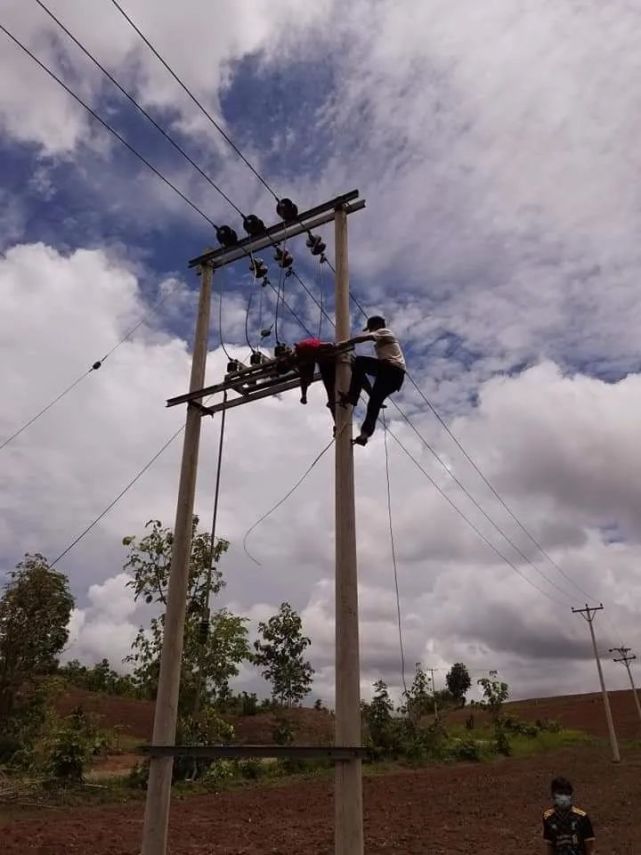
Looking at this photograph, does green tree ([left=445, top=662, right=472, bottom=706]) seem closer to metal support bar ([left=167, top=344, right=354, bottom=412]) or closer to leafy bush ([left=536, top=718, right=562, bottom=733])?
leafy bush ([left=536, top=718, right=562, bottom=733])

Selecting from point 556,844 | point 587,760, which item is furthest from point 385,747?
point 556,844

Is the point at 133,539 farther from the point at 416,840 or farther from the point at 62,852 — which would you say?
the point at 416,840

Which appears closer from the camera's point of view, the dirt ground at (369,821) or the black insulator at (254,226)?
the black insulator at (254,226)

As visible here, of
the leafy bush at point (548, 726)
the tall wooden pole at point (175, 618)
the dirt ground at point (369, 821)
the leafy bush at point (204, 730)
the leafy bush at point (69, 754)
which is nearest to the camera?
the tall wooden pole at point (175, 618)

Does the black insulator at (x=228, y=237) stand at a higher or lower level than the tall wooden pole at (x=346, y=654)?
higher

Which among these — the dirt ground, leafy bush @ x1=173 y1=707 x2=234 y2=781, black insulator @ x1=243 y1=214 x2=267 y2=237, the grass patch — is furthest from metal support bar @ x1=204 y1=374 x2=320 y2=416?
the grass patch

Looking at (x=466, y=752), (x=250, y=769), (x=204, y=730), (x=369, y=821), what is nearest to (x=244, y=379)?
(x=369, y=821)

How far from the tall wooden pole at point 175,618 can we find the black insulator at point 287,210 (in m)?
1.10

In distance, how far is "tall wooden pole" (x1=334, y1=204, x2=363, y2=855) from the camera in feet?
16.0

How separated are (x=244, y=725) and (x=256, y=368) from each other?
31.5m

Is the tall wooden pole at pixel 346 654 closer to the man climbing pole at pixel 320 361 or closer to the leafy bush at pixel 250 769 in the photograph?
the man climbing pole at pixel 320 361

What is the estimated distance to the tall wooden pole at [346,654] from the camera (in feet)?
16.0

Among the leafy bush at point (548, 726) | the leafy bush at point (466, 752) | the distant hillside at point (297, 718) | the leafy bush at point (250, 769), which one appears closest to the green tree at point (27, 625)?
the distant hillside at point (297, 718)

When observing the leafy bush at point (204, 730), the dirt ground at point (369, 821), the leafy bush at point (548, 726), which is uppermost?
the leafy bush at point (548, 726)
